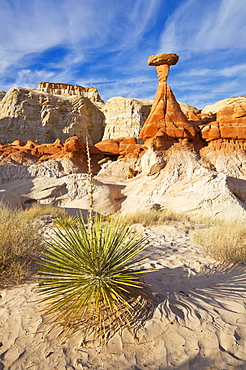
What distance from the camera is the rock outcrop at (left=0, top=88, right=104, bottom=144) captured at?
43.3 metres

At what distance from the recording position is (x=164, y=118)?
14.7m

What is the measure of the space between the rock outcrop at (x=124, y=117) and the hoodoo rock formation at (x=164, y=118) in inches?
1212

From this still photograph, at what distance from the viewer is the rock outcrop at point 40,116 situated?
4328 centimetres

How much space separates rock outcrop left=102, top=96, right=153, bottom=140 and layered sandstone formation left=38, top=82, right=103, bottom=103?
18.5 m

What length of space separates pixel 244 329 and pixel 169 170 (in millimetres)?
11051

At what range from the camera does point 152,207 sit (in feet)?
37.3

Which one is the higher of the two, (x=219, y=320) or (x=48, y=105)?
(x=48, y=105)

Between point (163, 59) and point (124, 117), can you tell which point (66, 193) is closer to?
point (163, 59)

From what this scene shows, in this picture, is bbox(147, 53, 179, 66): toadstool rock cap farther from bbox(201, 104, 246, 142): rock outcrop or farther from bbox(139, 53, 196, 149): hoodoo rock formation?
bbox(201, 104, 246, 142): rock outcrop

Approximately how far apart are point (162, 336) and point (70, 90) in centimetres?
7391

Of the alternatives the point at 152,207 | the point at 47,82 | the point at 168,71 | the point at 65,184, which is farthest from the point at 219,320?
the point at 47,82

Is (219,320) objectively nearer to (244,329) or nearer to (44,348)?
(244,329)

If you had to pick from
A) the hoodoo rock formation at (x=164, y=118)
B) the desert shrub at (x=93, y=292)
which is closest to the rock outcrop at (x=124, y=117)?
the hoodoo rock formation at (x=164, y=118)

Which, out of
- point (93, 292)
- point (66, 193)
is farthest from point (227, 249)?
point (66, 193)
